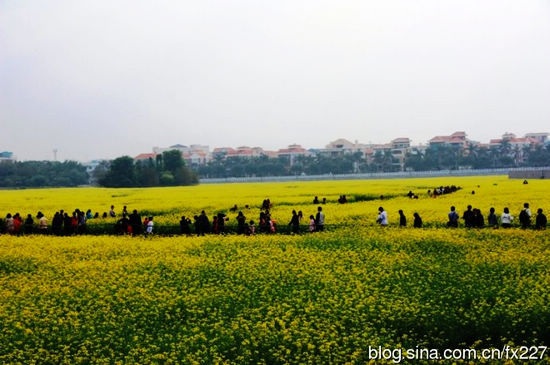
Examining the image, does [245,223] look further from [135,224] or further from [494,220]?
[494,220]

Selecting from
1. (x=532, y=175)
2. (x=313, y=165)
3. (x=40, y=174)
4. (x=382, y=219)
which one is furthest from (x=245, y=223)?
(x=313, y=165)

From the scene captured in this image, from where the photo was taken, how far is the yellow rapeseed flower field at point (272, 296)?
13227 mm

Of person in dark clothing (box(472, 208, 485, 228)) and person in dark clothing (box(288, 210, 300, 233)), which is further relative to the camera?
person in dark clothing (box(288, 210, 300, 233))

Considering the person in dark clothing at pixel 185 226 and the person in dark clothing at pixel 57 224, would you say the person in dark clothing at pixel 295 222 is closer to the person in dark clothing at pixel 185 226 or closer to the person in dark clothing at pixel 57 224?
the person in dark clothing at pixel 185 226

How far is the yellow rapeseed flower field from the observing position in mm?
13227

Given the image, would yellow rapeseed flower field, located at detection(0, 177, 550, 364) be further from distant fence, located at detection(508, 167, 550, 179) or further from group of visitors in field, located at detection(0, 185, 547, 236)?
distant fence, located at detection(508, 167, 550, 179)

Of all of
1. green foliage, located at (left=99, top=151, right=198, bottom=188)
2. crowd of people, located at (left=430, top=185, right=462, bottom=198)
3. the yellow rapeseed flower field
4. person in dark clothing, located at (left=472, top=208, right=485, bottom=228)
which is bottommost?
the yellow rapeseed flower field

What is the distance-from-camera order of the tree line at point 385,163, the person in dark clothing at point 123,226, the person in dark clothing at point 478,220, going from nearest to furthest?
the person in dark clothing at point 478,220 → the person in dark clothing at point 123,226 → the tree line at point 385,163

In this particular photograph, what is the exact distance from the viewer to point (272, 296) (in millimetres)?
16781

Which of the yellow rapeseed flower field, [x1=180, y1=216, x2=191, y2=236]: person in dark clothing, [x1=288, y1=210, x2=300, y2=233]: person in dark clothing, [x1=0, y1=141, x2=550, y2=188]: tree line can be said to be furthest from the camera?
[x1=0, y1=141, x2=550, y2=188]: tree line

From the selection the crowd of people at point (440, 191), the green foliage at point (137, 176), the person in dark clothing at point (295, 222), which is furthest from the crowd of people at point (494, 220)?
the green foliage at point (137, 176)

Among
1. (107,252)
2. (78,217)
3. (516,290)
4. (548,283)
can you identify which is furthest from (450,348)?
(78,217)

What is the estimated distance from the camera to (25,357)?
1303cm

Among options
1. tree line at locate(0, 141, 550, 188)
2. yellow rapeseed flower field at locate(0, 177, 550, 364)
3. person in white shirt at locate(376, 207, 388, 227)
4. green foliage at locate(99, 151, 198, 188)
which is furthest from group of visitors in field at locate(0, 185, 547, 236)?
tree line at locate(0, 141, 550, 188)
